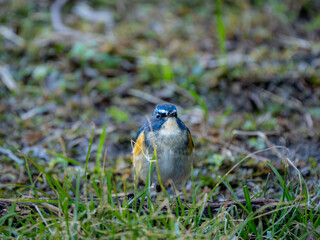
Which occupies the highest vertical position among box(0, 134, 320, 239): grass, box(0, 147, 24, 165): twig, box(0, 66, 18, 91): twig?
box(0, 134, 320, 239): grass

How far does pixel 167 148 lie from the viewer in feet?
13.2

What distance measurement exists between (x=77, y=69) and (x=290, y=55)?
4.13m

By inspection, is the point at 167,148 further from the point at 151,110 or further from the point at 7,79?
the point at 7,79

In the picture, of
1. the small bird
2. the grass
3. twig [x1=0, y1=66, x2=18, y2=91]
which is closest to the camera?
the grass

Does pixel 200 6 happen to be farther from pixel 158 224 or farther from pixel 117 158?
pixel 158 224

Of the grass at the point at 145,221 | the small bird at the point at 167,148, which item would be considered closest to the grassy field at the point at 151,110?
the grass at the point at 145,221

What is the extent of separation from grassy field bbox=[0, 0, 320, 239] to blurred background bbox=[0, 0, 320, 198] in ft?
0.09

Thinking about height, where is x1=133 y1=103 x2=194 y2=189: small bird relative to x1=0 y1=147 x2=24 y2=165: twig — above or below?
above

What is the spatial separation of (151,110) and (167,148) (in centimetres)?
285

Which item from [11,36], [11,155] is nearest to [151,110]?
[11,155]

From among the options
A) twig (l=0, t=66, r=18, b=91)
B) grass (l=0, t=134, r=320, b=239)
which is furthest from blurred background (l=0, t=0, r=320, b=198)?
grass (l=0, t=134, r=320, b=239)

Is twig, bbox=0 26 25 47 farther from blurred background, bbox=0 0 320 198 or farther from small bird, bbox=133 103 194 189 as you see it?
small bird, bbox=133 103 194 189

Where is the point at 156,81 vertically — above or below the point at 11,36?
below

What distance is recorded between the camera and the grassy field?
322 centimetres
